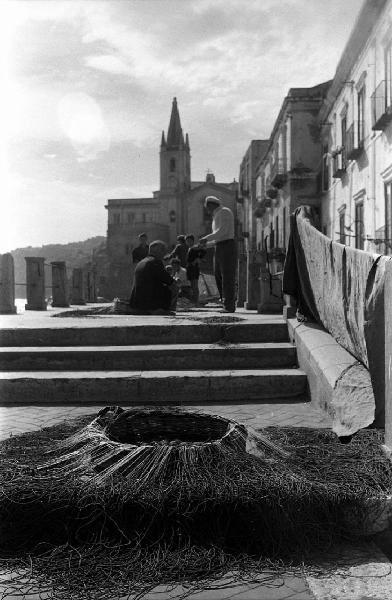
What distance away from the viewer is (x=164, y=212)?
229 feet

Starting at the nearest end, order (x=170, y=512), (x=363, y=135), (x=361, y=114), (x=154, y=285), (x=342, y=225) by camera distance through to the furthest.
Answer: (x=170, y=512), (x=154, y=285), (x=363, y=135), (x=361, y=114), (x=342, y=225)

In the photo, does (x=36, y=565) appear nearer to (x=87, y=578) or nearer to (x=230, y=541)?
(x=87, y=578)

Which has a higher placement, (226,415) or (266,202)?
(266,202)

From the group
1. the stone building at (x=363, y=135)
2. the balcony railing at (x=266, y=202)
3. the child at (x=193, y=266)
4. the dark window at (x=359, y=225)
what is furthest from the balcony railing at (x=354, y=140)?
the balcony railing at (x=266, y=202)

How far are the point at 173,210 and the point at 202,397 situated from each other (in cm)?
6475

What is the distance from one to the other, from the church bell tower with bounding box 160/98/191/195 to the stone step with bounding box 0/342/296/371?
68480mm

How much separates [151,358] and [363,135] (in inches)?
613

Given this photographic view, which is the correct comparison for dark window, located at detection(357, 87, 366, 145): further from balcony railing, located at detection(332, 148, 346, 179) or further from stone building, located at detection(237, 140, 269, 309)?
stone building, located at detection(237, 140, 269, 309)

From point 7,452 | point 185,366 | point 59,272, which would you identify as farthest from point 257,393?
point 59,272

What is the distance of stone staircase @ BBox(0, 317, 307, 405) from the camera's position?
5316 mm

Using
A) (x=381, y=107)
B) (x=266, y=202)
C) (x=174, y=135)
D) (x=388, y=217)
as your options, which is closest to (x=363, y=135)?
(x=381, y=107)

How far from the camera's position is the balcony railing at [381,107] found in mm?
15154

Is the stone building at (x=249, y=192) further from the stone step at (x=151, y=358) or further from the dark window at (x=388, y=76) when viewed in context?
the stone step at (x=151, y=358)

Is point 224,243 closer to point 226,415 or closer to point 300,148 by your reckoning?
point 226,415
